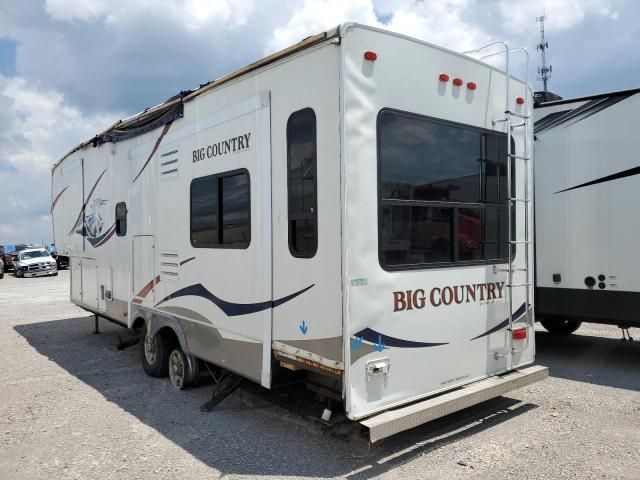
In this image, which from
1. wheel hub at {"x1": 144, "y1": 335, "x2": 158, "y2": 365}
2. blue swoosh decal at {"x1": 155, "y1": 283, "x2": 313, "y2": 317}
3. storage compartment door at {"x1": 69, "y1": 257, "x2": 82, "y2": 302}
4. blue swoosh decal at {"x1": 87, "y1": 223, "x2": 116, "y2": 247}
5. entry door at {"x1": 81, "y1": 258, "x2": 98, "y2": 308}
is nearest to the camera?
blue swoosh decal at {"x1": 155, "y1": 283, "x2": 313, "y2": 317}

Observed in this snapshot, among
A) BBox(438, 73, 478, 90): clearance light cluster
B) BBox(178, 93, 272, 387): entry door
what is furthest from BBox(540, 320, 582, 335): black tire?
BBox(178, 93, 272, 387): entry door

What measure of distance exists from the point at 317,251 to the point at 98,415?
9.32ft

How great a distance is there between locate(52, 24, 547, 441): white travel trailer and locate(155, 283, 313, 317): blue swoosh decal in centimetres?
2

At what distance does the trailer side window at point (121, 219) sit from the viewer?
6.67m

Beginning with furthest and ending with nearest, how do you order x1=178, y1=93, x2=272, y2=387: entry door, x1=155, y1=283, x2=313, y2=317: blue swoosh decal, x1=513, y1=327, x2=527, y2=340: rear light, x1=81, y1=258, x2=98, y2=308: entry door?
x1=81, y1=258, x2=98, y2=308: entry door, x1=513, y1=327, x2=527, y2=340: rear light, x1=178, y1=93, x2=272, y2=387: entry door, x1=155, y1=283, x2=313, y2=317: blue swoosh decal

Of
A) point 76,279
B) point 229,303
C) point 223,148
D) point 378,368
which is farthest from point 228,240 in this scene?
point 76,279

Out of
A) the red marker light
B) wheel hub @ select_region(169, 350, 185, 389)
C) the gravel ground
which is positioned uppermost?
the red marker light

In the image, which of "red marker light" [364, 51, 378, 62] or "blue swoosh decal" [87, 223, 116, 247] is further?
"blue swoosh decal" [87, 223, 116, 247]

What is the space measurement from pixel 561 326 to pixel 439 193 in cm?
528

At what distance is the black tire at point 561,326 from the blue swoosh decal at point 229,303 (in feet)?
18.1

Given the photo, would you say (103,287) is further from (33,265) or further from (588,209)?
(33,265)

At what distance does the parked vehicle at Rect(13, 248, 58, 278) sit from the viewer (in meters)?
24.0

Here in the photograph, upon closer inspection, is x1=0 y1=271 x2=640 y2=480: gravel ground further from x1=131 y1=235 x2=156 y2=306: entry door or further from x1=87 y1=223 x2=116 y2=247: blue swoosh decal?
x1=87 y1=223 x2=116 y2=247: blue swoosh decal

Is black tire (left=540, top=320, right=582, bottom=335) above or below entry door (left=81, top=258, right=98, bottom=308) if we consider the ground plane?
below
